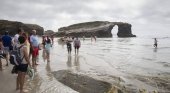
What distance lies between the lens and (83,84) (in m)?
10.8

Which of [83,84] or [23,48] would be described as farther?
[83,84]

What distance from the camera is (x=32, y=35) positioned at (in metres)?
13.8

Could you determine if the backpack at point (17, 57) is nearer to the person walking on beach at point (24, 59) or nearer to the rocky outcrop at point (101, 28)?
the person walking on beach at point (24, 59)

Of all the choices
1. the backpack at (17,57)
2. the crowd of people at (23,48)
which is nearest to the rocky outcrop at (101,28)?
the crowd of people at (23,48)

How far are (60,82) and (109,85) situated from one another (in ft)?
6.38

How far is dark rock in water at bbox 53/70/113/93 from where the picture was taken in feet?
33.0

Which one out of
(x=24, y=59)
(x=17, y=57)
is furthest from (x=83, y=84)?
(x=17, y=57)

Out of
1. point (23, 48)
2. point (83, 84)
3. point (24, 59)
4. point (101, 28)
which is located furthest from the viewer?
point (101, 28)

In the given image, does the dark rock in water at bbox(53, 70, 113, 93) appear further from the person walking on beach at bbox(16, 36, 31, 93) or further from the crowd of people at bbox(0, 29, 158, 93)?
the person walking on beach at bbox(16, 36, 31, 93)

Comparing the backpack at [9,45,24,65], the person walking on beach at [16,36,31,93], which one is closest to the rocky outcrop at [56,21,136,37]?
the person walking on beach at [16,36,31,93]

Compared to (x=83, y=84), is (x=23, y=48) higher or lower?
higher

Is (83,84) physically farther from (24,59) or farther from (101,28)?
(101,28)

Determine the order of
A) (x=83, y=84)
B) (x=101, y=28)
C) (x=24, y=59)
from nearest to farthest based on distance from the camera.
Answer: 1. (x=24, y=59)
2. (x=83, y=84)
3. (x=101, y=28)

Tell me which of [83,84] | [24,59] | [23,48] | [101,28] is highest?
[101,28]
